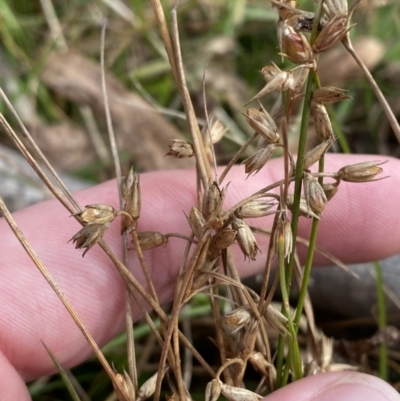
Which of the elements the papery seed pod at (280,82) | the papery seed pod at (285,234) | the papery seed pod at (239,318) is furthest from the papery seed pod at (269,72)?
the papery seed pod at (239,318)

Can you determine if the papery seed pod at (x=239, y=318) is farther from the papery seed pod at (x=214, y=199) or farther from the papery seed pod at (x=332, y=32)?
the papery seed pod at (x=332, y=32)

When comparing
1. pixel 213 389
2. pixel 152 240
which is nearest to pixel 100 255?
pixel 152 240

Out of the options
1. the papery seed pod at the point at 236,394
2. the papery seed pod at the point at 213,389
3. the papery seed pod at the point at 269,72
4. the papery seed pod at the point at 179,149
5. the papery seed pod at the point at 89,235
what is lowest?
the papery seed pod at the point at 236,394

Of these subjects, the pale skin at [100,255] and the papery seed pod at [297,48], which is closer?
the papery seed pod at [297,48]

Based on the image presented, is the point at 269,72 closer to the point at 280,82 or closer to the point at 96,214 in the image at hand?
the point at 280,82

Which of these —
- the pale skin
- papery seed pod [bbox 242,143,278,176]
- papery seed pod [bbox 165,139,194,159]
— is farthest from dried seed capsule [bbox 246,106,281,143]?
the pale skin

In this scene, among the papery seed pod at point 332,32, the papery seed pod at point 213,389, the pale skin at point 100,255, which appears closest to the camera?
the papery seed pod at point 332,32

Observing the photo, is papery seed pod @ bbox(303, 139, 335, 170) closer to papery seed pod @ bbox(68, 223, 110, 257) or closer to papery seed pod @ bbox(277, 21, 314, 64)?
papery seed pod @ bbox(277, 21, 314, 64)
